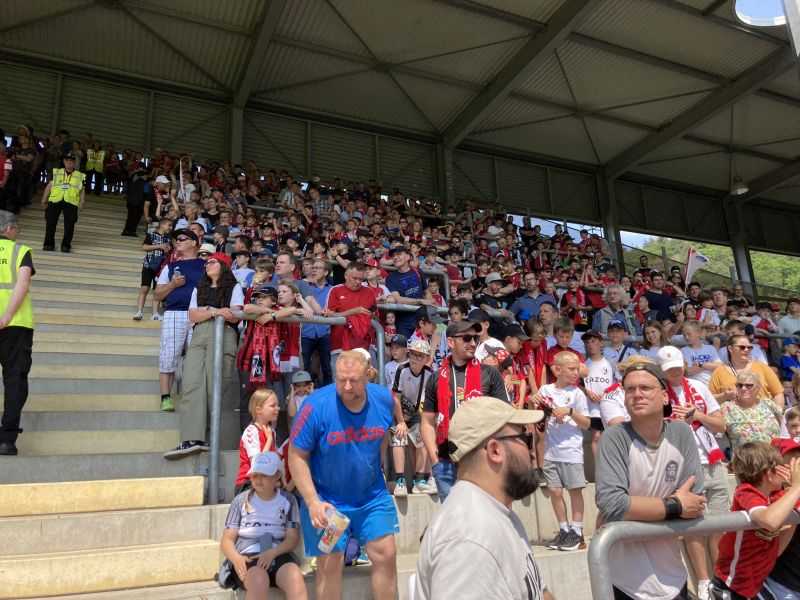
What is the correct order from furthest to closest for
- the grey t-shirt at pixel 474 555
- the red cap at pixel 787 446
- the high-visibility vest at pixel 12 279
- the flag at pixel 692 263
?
the flag at pixel 692 263
the high-visibility vest at pixel 12 279
the red cap at pixel 787 446
the grey t-shirt at pixel 474 555

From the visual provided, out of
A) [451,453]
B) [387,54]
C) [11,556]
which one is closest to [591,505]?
[451,453]

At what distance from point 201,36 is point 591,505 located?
15.3 m

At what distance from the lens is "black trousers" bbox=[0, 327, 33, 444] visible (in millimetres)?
4312

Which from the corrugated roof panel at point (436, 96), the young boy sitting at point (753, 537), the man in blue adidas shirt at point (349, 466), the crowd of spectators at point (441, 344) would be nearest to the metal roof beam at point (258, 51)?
the corrugated roof panel at point (436, 96)

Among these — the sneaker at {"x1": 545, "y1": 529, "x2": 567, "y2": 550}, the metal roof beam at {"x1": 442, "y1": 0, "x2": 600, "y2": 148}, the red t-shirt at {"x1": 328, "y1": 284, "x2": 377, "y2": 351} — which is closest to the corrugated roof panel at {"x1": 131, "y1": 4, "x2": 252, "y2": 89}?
the metal roof beam at {"x1": 442, "y1": 0, "x2": 600, "y2": 148}

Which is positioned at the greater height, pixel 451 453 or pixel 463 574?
pixel 451 453

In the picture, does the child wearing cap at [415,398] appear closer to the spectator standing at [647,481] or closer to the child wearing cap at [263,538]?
the child wearing cap at [263,538]

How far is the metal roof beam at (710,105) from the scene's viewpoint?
1652 cm

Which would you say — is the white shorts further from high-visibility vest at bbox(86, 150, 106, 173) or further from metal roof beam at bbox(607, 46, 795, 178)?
metal roof beam at bbox(607, 46, 795, 178)

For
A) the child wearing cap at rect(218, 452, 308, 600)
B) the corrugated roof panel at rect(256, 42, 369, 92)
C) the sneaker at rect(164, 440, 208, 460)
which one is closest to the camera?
the child wearing cap at rect(218, 452, 308, 600)

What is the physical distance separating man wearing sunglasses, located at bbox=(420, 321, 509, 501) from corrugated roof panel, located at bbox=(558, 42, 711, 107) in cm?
1452

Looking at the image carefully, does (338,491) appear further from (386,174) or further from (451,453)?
(386,174)

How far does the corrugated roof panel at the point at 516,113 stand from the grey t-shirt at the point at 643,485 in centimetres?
1750

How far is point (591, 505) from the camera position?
16.9ft
